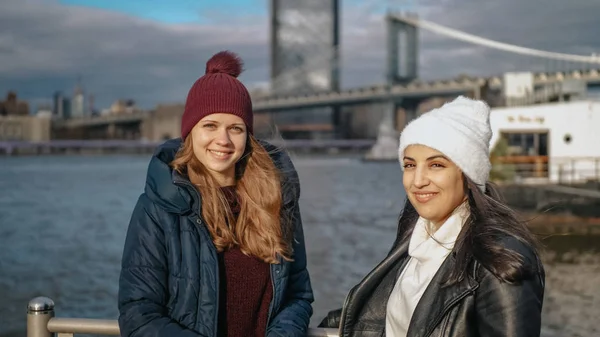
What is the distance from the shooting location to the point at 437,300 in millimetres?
1330

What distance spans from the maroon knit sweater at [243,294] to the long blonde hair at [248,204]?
0.07ft

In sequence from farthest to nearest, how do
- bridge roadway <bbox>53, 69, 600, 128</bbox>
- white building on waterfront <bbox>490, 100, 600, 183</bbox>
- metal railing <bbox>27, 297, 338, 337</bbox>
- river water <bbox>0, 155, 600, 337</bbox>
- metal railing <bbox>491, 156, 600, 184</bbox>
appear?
1. bridge roadway <bbox>53, 69, 600, 128</bbox>
2. white building on waterfront <bbox>490, 100, 600, 183</bbox>
3. metal railing <bbox>491, 156, 600, 184</bbox>
4. river water <bbox>0, 155, 600, 337</bbox>
5. metal railing <bbox>27, 297, 338, 337</bbox>

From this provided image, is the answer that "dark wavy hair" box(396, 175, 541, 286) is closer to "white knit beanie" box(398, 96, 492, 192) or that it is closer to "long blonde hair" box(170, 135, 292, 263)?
"white knit beanie" box(398, 96, 492, 192)

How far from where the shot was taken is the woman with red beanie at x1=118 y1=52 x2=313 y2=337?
1.55 m

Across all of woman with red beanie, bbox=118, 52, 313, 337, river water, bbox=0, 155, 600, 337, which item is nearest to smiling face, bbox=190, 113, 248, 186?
woman with red beanie, bbox=118, 52, 313, 337

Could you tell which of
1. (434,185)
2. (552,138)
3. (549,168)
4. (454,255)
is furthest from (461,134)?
(552,138)

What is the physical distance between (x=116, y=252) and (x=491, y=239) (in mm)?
13173

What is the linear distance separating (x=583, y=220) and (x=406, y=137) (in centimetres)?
1288

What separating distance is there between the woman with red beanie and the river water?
6.28m

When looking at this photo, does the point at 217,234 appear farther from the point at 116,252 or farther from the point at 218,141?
the point at 116,252

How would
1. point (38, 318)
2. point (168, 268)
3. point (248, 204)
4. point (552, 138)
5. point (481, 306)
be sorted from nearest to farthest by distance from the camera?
point (481, 306)
point (168, 268)
point (248, 204)
point (38, 318)
point (552, 138)

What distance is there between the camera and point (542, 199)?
535 inches

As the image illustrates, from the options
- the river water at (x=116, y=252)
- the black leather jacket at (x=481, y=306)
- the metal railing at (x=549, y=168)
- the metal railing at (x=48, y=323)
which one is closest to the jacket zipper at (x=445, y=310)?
the black leather jacket at (x=481, y=306)

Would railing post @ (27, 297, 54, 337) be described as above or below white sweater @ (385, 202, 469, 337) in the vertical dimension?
below
